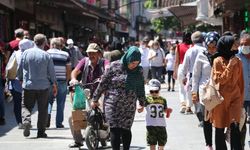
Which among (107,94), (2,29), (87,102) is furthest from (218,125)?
(2,29)

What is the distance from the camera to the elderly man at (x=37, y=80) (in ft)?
38.8

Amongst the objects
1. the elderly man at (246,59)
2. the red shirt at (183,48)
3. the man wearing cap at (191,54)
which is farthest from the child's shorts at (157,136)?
the red shirt at (183,48)

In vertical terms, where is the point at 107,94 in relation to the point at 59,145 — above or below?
above

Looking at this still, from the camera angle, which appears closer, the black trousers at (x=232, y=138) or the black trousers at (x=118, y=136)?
the black trousers at (x=232, y=138)

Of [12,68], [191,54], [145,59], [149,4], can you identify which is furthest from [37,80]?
[149,4]

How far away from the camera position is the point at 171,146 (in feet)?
35.7

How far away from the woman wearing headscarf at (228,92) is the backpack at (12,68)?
19.4 ft

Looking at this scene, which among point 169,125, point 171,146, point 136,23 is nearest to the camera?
point 171,146

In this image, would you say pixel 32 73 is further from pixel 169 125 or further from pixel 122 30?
pixel 122 30

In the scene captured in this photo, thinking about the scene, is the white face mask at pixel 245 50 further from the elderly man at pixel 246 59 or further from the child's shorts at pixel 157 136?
the child's shorts at pixel 157 136

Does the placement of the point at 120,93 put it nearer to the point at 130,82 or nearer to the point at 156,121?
the point at 130,82

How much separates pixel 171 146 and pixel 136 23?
8300 centimetres

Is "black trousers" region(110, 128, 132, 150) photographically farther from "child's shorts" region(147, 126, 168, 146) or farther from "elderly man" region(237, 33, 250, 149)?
"elderly man" region(237, 33, 250, 149)

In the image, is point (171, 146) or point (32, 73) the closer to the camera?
point (171, 146)
